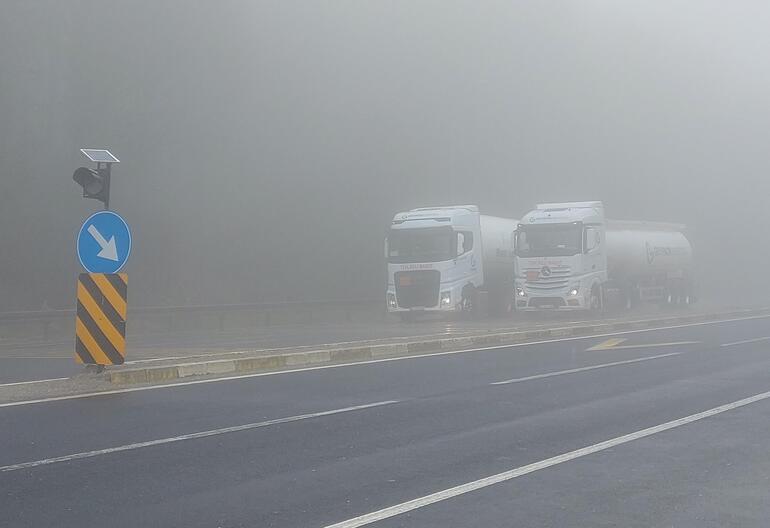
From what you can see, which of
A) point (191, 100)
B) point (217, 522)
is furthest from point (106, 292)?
point (191, 100)

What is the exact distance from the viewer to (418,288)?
31.5m

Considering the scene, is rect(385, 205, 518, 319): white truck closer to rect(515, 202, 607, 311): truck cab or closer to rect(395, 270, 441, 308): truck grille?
rect(395, 270, 441, 308): truck grille

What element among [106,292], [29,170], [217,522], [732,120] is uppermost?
[732,120]

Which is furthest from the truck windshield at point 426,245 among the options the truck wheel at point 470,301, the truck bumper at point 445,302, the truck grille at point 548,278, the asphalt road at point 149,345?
the truck grille at point 548,278

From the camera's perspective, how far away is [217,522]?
236 inches

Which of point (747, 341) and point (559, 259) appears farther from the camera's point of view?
point (559, 259)

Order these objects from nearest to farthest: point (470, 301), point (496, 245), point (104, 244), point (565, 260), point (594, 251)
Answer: point (104, 244), point (565, 260), point (594, 251), point (470, 301), point (496, 245)

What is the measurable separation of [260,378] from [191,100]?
1194 inches

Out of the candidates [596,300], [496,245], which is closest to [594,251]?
[596,300]

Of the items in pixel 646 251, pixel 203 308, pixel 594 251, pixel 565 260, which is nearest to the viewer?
pixel 203 308

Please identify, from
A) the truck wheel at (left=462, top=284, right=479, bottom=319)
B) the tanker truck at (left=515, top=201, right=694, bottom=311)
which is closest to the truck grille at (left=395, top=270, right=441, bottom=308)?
the truck wheel at (left=462, top=284, right=479, bottom=319)

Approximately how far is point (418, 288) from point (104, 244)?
62.4 feet

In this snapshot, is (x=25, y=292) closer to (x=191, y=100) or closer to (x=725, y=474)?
(x=191, y=100)

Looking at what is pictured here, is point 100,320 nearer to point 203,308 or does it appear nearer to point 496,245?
point 203,308
